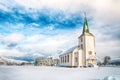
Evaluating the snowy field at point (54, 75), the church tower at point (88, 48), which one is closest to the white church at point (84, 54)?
the church tower at point (88, 48)

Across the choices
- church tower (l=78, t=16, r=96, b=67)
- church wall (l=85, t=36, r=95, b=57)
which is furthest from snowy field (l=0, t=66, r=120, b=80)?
church wall (l=85, t=36, r=95, b=57)

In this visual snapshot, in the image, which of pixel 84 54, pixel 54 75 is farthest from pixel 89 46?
pixel 54 75

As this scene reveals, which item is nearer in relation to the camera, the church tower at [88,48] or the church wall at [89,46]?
the church tower at [88,48]

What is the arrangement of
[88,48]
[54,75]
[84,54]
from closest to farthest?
[54,75] → [84,54] → [88,48]

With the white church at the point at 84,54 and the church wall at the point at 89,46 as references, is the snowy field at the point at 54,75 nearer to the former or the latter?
the white church at the point at 84,54

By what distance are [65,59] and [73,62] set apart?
458cm

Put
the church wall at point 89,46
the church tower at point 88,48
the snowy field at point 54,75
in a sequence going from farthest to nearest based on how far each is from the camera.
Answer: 1. the church wall at point 89,46
2. the church tower at point 88,48
3. the snowy field at point 54,75

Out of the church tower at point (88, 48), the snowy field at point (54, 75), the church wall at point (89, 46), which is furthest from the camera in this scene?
the church wall at point (89, 46)

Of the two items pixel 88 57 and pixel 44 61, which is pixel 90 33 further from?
pixel 44 61

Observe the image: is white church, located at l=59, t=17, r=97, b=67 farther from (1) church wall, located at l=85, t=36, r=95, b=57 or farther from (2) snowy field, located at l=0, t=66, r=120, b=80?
(2) snowy field, located at l=0, t=66, r=120, b=80

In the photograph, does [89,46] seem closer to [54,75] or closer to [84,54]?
[84,54]

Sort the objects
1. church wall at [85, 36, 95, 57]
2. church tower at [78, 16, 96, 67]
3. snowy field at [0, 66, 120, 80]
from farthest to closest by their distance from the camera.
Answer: church wall at [85, 36, 95, 57] < church tower at [78, 16, 96, 67] < snowy field at [0, 66, 120, 80]

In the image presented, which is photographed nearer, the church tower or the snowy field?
the snowy field

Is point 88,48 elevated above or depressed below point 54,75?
above
